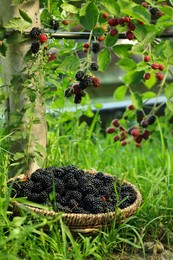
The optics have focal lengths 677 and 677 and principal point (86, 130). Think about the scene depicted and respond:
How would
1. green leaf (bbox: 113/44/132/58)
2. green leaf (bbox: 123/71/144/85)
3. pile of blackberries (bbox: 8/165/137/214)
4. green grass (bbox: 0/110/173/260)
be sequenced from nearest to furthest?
green grass (bbox: 0/110/173/260), pile of blackberries (bbox: 8/165/137/214), green leaf (bbox: 113/44/132/58), green leaf (bbox: 123/71/144/85)

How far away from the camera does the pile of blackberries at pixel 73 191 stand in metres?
2.65

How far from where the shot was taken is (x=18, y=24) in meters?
2.78

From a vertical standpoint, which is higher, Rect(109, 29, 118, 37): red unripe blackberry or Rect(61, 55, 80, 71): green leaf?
Rect(109, 29, 118, 37): red unripe blackberry

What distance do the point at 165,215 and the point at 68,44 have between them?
0.95m

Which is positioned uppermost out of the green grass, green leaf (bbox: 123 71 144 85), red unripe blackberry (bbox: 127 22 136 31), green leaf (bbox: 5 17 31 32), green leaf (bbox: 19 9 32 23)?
green leaf (bbox: 19 9 32 23)

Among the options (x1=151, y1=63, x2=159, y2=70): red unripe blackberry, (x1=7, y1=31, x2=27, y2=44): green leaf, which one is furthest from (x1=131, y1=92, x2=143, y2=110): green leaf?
(x1=7, y1=31, x2=27, y2=44): green leaf

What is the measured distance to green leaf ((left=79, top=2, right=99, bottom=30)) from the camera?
273 cm

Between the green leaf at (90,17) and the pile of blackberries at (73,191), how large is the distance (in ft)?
2.02

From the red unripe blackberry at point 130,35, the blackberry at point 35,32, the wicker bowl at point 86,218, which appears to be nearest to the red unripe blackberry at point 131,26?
the red unripe blackberry at point 130,35

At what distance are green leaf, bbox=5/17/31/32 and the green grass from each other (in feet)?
→ 1.52

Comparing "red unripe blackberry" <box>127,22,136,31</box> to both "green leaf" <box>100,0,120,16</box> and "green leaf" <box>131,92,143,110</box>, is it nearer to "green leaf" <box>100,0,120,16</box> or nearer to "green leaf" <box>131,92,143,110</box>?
"green leaf" <box>100,0,120,16</box>

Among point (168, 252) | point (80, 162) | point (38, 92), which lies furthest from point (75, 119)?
point (168, 252)

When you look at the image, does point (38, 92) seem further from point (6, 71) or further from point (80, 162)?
point (80, 162)

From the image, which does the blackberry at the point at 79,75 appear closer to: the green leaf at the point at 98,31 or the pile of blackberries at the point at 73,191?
the green leaf at the point at 98,31
